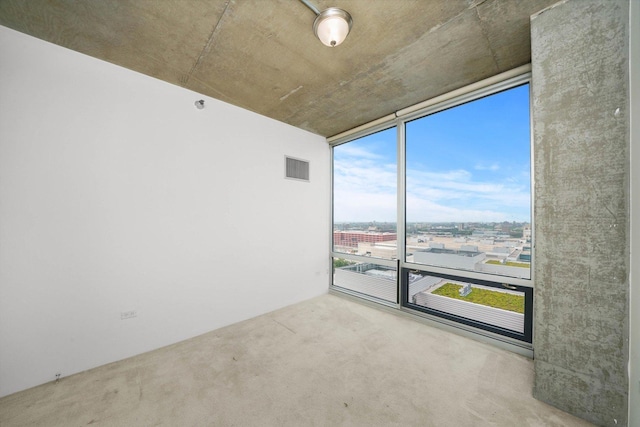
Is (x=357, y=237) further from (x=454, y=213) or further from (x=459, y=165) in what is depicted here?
(x=459, y=165)

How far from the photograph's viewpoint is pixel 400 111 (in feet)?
11.0

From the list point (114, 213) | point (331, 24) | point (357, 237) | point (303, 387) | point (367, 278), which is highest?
point (331, 24)

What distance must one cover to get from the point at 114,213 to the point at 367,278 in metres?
3.37

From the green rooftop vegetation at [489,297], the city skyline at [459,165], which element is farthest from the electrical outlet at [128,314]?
the green rooftop vegetation at [489,297]

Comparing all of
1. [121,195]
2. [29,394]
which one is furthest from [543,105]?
[29,394]

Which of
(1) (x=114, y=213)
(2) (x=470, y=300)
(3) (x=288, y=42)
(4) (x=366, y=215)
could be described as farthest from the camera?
(4) (x=366, y=215)

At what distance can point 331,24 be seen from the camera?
1858 mm

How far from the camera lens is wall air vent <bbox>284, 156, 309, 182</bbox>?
3854 mm

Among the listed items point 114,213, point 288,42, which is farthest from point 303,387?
point 288,42

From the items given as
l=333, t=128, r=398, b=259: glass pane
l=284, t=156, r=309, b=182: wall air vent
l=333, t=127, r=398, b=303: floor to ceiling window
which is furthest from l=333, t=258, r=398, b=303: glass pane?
l=284, t=156, r=309, b=182: wall air vent

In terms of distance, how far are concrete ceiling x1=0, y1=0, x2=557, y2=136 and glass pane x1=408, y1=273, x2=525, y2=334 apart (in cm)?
235

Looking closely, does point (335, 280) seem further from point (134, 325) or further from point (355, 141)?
point (134, 325)

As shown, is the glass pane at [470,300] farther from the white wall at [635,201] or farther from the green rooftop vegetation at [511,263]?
the white wall at [635,201]

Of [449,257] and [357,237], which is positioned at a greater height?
[357,237]
